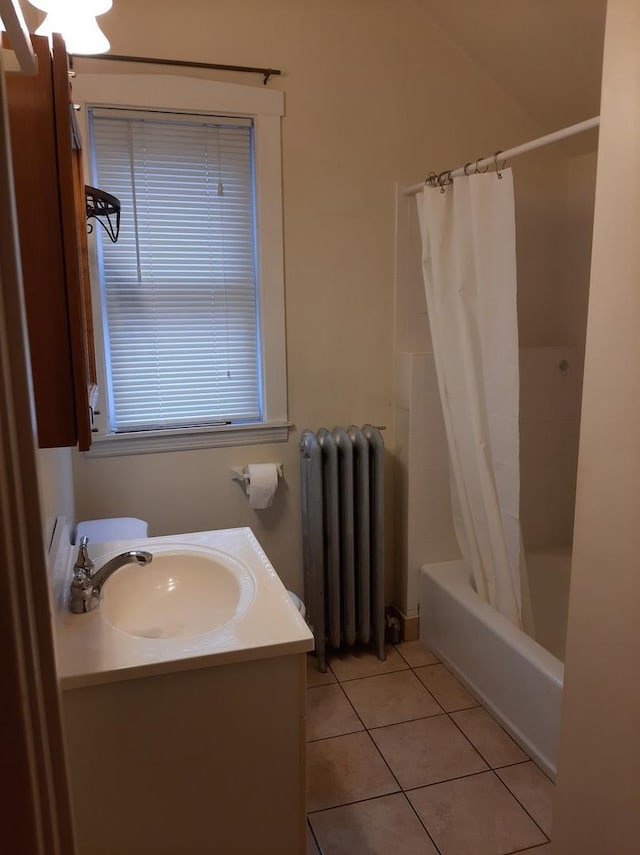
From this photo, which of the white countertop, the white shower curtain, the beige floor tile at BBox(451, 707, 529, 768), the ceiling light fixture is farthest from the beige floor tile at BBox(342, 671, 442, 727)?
the ceiling light fixture

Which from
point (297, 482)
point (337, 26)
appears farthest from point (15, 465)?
point (337, 26)

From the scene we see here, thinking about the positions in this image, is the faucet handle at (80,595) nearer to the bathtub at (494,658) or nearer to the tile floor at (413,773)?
the tile floor at (413,773)

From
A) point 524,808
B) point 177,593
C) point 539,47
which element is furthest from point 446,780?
point 539,47

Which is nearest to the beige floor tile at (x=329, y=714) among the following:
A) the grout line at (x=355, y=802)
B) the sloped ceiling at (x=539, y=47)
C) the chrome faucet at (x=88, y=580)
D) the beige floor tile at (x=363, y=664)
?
the beige floor tile at (x=363, y=664)

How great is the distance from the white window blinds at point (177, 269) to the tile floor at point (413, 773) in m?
1.23

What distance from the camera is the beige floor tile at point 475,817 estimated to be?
1.77m

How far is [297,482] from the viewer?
2680 mm

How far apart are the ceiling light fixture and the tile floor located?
209cm

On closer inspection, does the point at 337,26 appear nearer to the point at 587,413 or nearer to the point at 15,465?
the point at 587,413

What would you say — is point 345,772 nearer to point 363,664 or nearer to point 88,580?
point 363,664

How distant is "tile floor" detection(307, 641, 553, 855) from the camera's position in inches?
70.7

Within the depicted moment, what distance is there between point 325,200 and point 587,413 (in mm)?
1583

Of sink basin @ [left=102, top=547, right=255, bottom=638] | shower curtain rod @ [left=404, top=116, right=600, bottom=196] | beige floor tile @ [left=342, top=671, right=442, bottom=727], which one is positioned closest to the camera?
sink basin @ [left=102, top=547, right=255, bottom=638]

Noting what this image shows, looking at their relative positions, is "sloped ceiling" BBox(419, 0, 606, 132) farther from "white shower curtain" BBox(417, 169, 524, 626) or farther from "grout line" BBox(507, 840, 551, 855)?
"grout line" BBox(507, 840, 551, 855)
